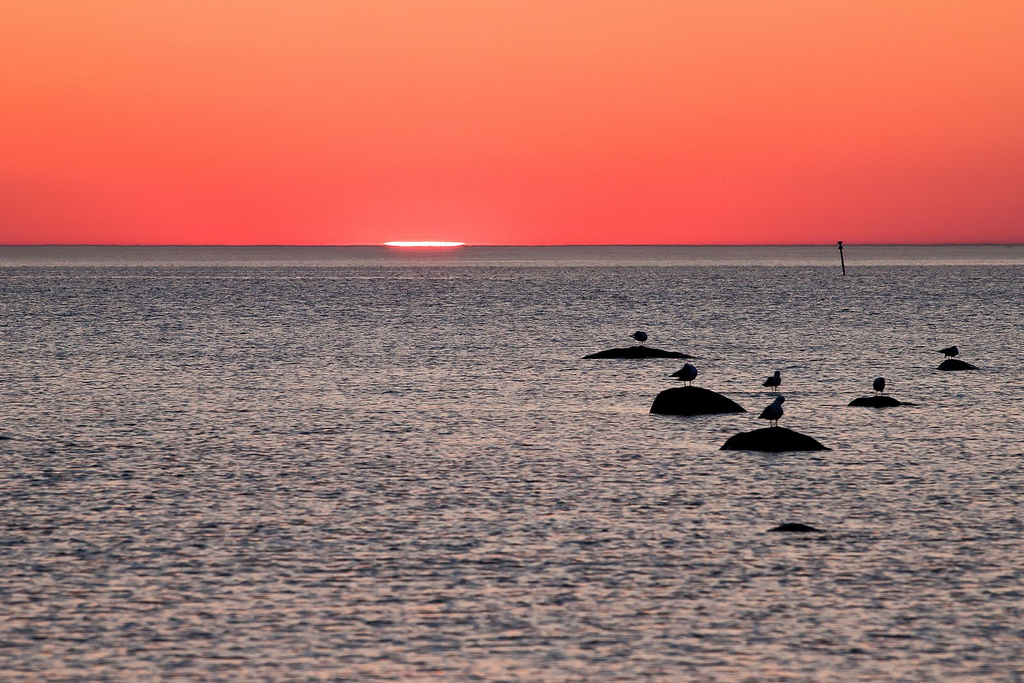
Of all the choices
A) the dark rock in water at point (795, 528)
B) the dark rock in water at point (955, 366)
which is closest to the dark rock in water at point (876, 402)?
the dark rock in water at point (955, 366)

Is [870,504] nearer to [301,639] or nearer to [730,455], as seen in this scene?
[730,455]

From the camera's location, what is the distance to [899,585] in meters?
18.6

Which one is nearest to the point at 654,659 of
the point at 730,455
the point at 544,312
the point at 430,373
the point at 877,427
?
the point at 730,455

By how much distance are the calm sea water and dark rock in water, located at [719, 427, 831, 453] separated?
675 millimetres

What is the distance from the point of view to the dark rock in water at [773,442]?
103 ft

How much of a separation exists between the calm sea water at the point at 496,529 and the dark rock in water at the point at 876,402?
75 cm

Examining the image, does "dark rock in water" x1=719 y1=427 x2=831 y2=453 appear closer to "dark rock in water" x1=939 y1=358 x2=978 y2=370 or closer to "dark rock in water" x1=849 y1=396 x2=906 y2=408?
"dark rock in water" x1=849 y1=396 x2=906 y2=408

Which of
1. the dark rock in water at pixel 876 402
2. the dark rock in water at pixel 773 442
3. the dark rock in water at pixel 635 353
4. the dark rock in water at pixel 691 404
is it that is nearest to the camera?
the dark rock in water at pixel 773 442

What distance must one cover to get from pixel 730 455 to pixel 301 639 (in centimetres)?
1669

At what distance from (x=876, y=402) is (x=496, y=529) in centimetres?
2181

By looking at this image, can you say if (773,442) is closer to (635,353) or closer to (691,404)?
(691,404)

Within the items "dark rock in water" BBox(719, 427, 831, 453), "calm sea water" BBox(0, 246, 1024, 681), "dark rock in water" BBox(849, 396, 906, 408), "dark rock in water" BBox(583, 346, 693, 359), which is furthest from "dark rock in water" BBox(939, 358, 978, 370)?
"dark rock in water" BBox(719, 427, 831, 453)

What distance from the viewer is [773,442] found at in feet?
103

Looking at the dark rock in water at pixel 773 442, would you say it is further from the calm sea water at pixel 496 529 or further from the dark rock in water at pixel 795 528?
the dark rock in water at pixel 795 528
